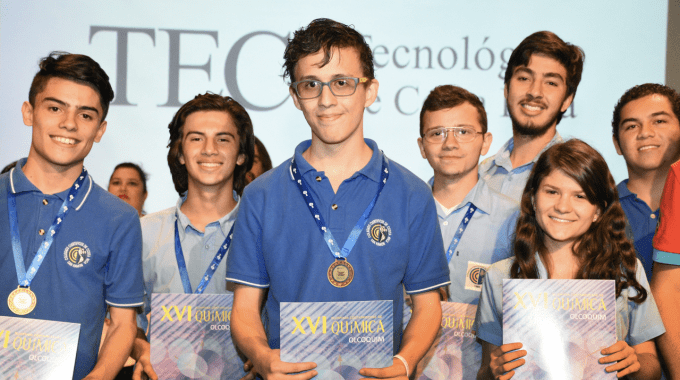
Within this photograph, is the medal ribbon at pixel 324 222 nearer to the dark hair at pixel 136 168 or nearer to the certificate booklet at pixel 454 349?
the certificate booklet at pixel 454 349

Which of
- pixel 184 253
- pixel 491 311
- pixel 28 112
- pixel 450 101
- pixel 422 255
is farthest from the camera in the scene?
pixel 450 101

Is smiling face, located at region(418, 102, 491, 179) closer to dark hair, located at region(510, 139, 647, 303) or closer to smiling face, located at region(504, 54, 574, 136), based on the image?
smiling face, located at region(504, 54, 574, 136)

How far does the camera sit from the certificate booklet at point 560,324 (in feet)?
6.95

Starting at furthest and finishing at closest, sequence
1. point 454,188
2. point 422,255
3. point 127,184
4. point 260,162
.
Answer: point 127,184
point 260,162
point 454,188
point 422,255

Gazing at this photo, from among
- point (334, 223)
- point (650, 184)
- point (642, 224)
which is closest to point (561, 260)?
point (642, 224)

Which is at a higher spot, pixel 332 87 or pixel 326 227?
pixel 332 87

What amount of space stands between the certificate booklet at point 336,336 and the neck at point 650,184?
6.63 ft

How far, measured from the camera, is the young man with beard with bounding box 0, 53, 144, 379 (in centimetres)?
237

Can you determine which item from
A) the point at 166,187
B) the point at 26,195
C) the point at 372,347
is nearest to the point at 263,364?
the point at 372,347

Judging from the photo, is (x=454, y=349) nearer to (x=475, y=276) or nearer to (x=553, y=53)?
(x=475, y=276)

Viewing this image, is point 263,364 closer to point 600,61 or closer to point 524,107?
point 524,107

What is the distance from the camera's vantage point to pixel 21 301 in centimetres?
235

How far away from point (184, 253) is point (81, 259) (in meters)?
0.64

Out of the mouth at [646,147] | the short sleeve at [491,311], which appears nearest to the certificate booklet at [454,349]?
the short sleeve at [491,311]
